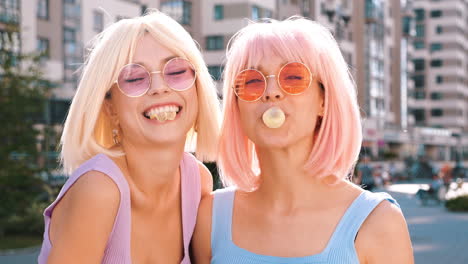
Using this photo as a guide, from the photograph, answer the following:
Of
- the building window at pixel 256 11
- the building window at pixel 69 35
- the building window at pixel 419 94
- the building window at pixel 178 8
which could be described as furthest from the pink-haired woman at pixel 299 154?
the building window at pixel 419 94

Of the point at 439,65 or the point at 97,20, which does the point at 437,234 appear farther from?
the point at 439,65

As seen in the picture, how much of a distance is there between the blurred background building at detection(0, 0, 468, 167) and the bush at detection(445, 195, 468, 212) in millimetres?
4629

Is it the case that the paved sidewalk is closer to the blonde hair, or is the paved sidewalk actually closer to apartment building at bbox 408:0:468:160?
the blonde hair

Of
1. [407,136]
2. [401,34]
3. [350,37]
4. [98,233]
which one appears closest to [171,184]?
[98,233]

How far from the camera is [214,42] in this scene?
161ft

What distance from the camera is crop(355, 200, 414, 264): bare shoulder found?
2.46 m

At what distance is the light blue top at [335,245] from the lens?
2.55 meters

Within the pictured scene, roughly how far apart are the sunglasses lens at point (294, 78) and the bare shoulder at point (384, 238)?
1.82 ft

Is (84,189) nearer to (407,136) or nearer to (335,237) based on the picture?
(335,237)

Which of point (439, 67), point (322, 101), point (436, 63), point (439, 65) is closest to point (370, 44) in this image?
point (439, 67)

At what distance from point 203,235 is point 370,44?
66.8 m

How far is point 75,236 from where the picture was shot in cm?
248

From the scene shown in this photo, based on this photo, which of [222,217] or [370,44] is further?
[370,44]

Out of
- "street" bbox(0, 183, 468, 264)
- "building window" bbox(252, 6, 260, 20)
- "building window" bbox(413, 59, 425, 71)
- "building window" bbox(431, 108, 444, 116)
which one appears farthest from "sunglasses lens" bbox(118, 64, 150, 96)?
"building window" bbox(413, 59, 425, 71)
